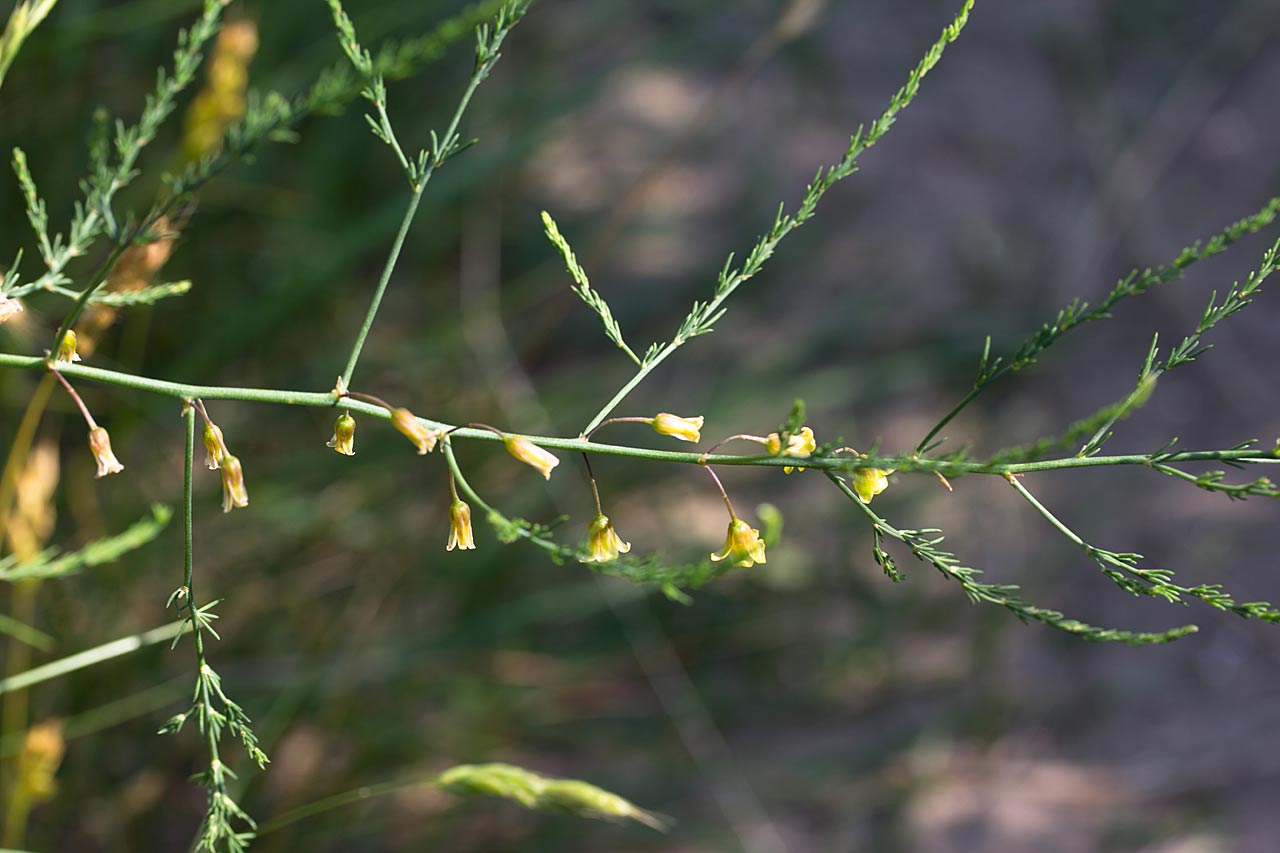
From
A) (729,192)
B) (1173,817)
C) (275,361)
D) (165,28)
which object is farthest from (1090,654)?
(165,28)

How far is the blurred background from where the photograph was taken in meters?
1.74

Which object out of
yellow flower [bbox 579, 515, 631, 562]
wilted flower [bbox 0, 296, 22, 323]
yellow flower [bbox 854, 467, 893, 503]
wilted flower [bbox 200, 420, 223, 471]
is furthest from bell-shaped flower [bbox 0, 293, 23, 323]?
yellow flower [bbox 854, 467, 893, 503]

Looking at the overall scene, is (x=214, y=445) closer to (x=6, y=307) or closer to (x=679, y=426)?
(x=6, y=307)

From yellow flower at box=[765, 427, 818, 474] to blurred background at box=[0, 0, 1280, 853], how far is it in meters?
0.72

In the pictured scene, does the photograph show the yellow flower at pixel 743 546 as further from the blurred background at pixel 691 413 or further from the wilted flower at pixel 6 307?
the blurred background at pixel 691 413

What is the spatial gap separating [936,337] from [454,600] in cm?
156

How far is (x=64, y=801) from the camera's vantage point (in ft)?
5.13

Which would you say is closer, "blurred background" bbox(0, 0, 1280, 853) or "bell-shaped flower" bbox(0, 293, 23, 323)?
"bell-shaped flower" bbox(0, 293, 23, 323)

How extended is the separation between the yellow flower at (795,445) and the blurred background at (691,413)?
72 cm

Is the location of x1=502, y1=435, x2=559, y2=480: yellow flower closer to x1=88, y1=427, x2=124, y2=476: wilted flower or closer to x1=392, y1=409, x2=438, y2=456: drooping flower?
x1=392, y1=409, x2=438, y2=456: drooping flower

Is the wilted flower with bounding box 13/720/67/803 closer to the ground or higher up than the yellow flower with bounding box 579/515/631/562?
closer to the ground

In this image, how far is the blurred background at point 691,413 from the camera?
1.74 meters

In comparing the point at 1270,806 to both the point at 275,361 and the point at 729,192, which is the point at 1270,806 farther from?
the point at 275,361

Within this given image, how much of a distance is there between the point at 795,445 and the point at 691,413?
169 cm
